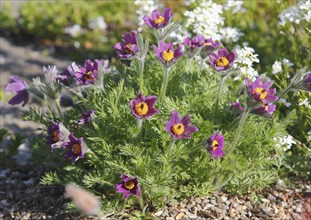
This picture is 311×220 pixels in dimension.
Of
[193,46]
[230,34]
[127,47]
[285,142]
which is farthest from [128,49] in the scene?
[230,34]

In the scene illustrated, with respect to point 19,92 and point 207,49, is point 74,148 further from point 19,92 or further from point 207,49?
point 207,49

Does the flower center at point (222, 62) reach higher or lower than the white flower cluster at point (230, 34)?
higher

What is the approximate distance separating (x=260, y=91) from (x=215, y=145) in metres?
0.37

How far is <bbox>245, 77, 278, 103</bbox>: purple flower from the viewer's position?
2.91 m

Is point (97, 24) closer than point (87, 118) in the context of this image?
No

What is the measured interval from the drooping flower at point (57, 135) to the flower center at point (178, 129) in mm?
621

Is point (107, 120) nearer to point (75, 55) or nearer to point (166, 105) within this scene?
point (166, 105)

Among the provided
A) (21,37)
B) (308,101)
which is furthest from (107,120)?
(21,37)

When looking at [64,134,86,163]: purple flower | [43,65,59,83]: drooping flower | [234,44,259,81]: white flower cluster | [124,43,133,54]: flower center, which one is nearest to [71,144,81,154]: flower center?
[64,134,86,163]: purple flower

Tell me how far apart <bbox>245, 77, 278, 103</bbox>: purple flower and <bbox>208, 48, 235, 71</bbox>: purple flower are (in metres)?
0.17

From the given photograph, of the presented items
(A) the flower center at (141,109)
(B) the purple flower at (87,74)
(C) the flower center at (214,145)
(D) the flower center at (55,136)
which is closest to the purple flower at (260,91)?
(C) the flower center at (214,145)

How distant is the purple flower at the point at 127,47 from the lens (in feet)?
10.1

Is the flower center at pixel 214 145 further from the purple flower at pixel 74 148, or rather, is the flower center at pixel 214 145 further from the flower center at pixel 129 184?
the purple flower at pixel 74 148

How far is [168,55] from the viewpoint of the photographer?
3.03 m
